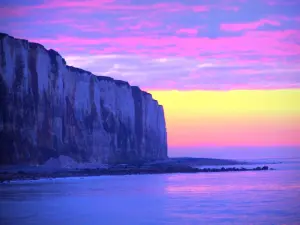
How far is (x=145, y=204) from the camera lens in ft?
69.8

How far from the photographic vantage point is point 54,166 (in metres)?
39.7

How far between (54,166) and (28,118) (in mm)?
3340

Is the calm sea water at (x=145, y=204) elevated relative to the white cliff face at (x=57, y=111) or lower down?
lower down

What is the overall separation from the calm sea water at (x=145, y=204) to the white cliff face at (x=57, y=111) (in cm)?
882

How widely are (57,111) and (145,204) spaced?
74.2 feet

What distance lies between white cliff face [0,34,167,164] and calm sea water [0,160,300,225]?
8816mm

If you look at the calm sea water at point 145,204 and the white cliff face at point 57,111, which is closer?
the calm sea water at point 145,204

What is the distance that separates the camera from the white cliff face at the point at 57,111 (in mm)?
37844

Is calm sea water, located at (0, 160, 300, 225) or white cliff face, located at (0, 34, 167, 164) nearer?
calm sea water, located at (0, 160, 300, 225)

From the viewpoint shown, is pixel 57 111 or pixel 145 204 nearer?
pixel 145 204

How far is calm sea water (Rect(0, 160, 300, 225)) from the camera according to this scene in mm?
16969

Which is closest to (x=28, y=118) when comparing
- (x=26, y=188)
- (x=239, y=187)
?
(x=26, y=188)

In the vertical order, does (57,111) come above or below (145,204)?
above

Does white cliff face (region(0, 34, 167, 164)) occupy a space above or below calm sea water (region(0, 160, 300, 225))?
above
